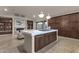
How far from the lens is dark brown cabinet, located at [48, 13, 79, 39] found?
637cm

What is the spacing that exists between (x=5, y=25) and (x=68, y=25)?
824 centimetres

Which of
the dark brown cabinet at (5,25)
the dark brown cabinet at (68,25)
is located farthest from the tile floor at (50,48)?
the dark brown cabinet at (5,25)

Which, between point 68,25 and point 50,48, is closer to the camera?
point 50,48

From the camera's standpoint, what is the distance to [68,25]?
7098mm

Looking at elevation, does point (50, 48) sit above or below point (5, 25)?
below

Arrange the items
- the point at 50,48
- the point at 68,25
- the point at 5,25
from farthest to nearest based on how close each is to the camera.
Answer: the point at 5,25
the point at 68,25
the point at 50,48

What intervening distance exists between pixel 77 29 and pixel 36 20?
7453mm

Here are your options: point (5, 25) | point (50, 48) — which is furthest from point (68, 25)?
point (5, 25)

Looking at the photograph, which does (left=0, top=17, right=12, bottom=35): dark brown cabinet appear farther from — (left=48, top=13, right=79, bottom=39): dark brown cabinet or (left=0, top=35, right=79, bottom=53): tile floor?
(left=48, top=13, right=79, bottom=39): dark brown cabinet

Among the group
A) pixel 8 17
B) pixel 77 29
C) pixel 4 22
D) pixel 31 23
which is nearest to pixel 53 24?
pixel 77 29

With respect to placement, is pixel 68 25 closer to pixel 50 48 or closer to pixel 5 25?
pixel 50 48

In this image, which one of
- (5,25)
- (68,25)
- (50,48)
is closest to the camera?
(50,48)
